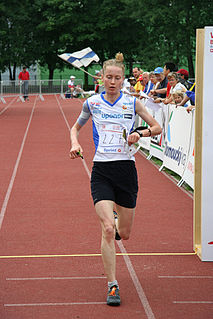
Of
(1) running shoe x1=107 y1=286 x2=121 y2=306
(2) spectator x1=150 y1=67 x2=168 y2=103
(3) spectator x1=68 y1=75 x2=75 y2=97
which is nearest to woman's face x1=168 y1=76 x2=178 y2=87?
(2) spectator x1=150 y1=67 x2=168 y2=103

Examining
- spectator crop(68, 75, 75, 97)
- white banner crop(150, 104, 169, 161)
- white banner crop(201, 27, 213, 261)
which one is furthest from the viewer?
spectator crop(68, 75, 75, 97)

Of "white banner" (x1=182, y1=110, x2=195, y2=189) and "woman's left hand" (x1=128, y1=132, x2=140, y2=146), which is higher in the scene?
"woman's left hand" (x1=128, y1=132, x2=140, y2=146)

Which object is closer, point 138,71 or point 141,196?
point 141,196

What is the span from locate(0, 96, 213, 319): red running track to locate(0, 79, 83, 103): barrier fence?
25.4 meters

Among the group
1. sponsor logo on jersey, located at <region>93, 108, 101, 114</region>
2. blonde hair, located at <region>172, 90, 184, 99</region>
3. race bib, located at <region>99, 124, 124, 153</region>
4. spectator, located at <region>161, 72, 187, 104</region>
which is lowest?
race bib, located at <region>99, 124, 124, 153</region>

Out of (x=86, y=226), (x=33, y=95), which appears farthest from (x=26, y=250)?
(x=33, y=95)

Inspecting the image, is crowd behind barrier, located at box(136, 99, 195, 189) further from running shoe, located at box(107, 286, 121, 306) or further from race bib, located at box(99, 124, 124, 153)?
running shoe, located at box(107, 286, 121, 306)

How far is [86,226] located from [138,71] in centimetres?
1149

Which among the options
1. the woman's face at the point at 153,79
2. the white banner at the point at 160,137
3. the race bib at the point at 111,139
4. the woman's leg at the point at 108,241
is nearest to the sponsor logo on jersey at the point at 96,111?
the race bib at the point at 111,139

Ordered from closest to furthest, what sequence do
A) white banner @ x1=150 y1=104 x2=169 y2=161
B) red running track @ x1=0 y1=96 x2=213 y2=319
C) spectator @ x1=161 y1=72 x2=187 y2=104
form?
red running track @ x1=0 y1=96 x2=213 y2=319, spectator @ x1=161 y1=72 x2=187 y2=104, white banner @ x1=150 y1=104 x2=169 y2=161

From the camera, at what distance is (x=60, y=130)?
2195cm

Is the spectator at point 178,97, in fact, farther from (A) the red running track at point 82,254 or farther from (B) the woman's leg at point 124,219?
(B) the woman's leg at point 124,219

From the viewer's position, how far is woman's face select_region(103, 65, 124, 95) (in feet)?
17.9

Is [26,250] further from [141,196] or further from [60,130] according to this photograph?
[60,130]
